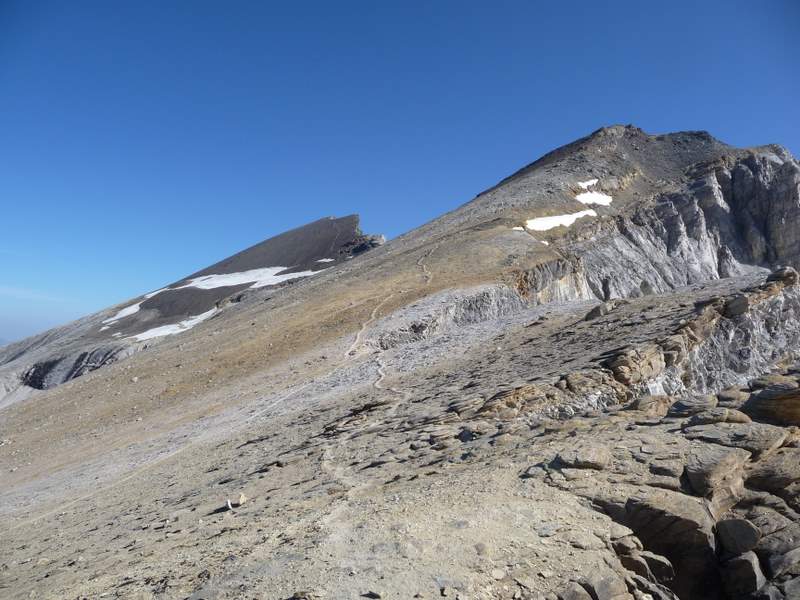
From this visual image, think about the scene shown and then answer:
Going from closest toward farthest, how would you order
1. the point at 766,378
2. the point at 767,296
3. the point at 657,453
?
the point at 657,453, the point at 766,378, the point at 767,296

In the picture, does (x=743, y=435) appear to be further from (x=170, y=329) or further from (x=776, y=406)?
(x=170, y=329)

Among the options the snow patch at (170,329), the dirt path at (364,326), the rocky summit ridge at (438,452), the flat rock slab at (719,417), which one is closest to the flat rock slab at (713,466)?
the rocky summit ridge at (438,452)

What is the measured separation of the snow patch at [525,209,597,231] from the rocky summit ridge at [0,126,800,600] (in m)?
7.44

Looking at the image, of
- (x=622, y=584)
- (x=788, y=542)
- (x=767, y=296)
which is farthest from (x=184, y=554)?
(x=767, y=296)

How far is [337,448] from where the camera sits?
1266 centimetres

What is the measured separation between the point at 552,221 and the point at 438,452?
36584 mm

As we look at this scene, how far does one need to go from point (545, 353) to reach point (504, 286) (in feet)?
47.0

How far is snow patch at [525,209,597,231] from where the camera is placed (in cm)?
4303

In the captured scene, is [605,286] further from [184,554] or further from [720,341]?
[184,554]

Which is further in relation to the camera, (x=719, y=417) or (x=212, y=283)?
(x=212, y=283)

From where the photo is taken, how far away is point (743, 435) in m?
8.84

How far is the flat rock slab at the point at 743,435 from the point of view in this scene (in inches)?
337

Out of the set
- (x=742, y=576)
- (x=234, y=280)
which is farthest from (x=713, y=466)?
(x=234, y=280)

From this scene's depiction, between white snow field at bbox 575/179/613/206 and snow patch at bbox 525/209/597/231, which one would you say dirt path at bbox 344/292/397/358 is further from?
white snow field at bbox 575/179/613/206
